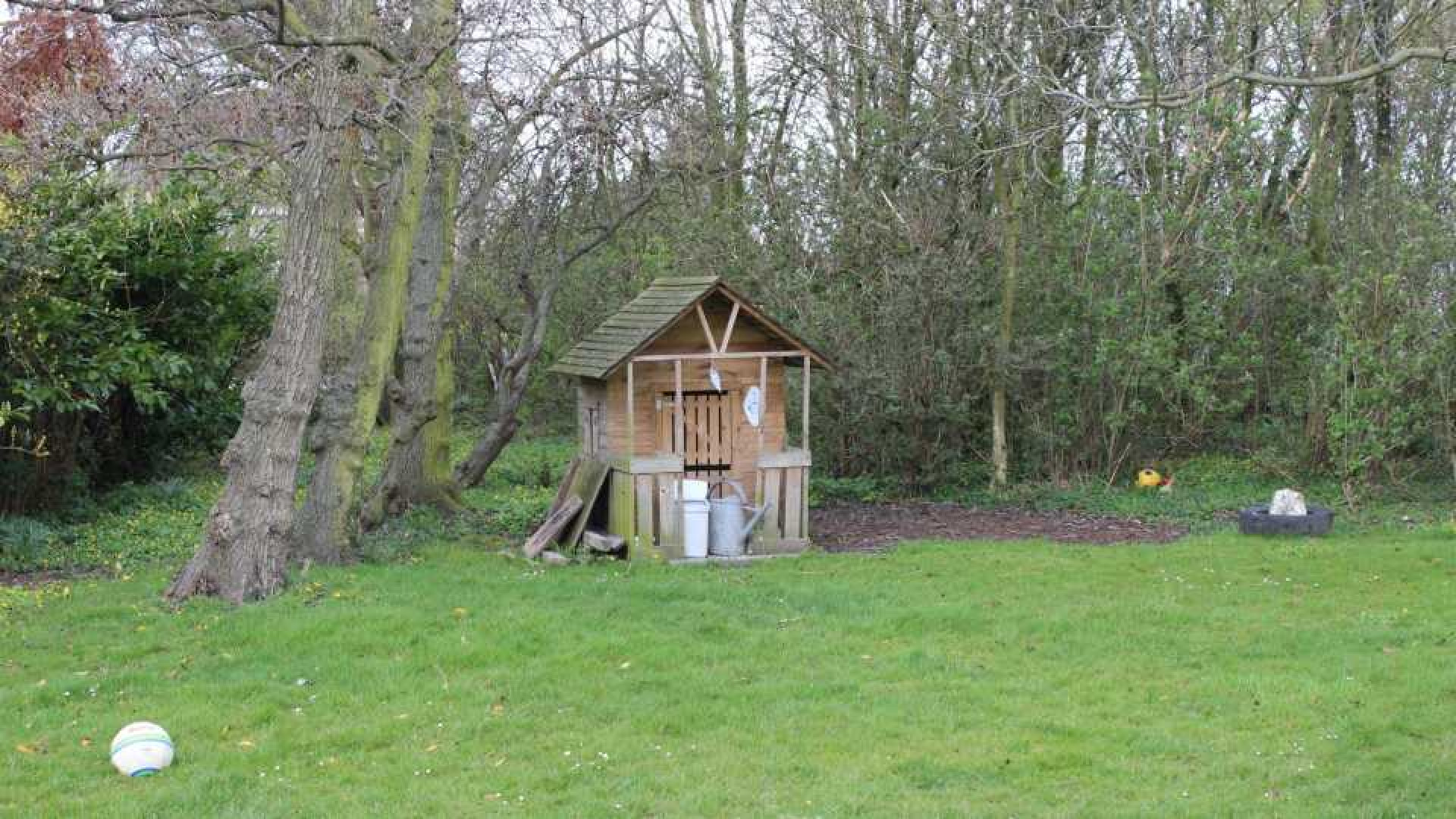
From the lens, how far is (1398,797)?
5.69 meters

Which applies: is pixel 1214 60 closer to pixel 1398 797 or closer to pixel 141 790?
pixel 1398 797

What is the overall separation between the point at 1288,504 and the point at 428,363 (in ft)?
28.6

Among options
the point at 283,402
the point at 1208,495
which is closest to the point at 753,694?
the point at 283,402

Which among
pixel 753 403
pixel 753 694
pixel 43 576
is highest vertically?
pixel 753 403

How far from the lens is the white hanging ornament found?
42.1 ft

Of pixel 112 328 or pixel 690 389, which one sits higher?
pixel 112 328

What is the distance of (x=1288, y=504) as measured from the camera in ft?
42.5

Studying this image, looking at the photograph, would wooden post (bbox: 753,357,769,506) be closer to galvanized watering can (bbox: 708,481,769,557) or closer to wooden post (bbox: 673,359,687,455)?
galvanized watering can (bbox: 708,481,769,557)

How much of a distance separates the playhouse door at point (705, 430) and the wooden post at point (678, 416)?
129mm

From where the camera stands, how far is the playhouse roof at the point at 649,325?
1214 centimetres

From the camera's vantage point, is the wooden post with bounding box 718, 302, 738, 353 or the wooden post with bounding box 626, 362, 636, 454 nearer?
the wooden post with bounding box 626, 362, 636, 454

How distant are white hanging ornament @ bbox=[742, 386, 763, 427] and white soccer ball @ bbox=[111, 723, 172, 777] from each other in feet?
23.7

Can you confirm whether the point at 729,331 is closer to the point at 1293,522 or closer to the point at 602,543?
the point at 602,543

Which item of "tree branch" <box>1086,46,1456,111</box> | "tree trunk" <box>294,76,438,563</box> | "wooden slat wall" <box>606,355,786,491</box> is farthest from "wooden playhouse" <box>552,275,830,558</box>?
"tree branch" <box>1086,46,1456,111</box>
